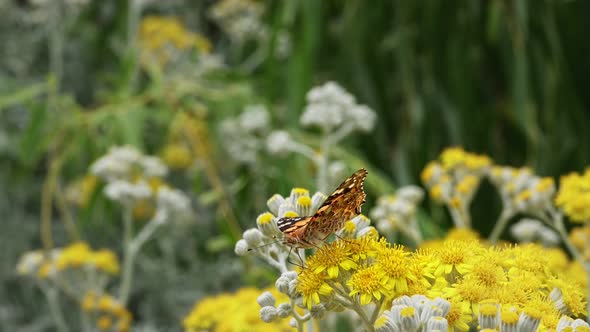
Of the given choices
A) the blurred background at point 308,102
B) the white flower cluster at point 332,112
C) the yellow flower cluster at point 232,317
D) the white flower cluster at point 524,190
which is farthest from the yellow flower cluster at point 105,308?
the white flower cluster at point 524,190

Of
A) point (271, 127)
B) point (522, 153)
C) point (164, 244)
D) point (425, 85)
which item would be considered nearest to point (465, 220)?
point (271, 127)

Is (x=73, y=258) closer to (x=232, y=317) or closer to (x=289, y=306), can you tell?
(x=232, y=317)

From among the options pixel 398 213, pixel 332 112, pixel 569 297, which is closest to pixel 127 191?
pixel 332 112

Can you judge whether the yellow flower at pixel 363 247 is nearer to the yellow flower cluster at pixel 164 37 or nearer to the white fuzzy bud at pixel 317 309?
the white fuzzy bud at pixel 317 309

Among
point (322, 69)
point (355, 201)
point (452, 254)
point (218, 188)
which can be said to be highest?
point (322, 69)

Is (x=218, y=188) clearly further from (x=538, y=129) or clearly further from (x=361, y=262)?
(x=361, y=262)

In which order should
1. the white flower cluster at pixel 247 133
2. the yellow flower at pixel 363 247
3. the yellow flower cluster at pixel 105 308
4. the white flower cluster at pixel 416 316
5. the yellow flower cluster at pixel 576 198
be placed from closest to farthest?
the white flower cluster at pixel 416 316 < the yellow flower at pixel 363 247 < the yellow flower cluster at pixel 576 198 < the yellow flower cluster at pixel 105 308 < the white flower cluster at pixel 247 133
